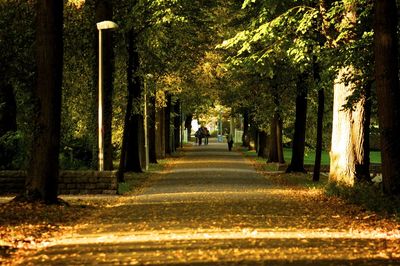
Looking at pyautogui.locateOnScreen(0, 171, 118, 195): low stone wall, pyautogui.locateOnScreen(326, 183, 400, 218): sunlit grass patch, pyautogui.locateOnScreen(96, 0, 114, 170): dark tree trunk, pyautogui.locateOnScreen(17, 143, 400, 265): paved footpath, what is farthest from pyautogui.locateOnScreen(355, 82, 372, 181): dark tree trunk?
pyautogui.locateOnScreen(96, 0, 114, 170): dark tree trunk

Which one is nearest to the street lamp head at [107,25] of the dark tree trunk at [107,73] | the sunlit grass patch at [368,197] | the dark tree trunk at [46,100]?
the dark tree trunk at [107,73]

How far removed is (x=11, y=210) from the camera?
17516mm

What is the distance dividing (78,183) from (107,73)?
440 cm

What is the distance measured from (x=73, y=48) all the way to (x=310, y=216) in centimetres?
1497

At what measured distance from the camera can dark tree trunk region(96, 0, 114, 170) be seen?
90.3 ft

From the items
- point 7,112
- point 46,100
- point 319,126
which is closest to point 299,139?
point 319,126

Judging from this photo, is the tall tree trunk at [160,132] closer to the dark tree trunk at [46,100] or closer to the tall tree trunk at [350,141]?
the tall tree trunk at [350,141]

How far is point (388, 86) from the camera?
59.3 ft

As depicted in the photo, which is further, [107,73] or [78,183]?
[107,73]

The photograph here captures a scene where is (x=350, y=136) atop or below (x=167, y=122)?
below

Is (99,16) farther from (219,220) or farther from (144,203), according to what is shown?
(219,220)

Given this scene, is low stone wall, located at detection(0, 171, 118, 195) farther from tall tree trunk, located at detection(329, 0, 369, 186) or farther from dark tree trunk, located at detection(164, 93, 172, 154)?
dark tree trunk, located at detection(164, 93, 172, 154)

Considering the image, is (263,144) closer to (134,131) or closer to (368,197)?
(134,131)

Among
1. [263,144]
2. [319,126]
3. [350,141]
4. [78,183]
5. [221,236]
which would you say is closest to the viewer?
[221,236]
